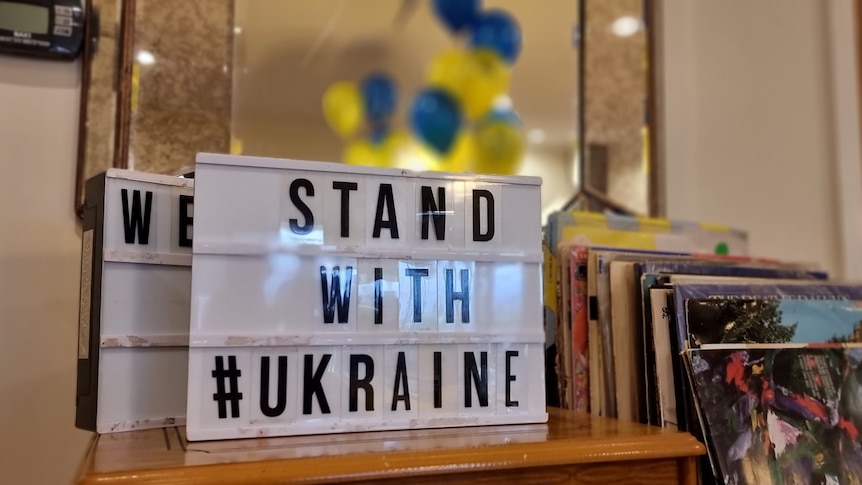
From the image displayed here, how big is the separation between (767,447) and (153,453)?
1.90ft

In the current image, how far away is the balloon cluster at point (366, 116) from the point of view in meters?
1.03

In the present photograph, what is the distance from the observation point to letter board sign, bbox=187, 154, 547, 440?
625mm

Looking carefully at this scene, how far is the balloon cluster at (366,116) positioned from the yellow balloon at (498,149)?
13cm

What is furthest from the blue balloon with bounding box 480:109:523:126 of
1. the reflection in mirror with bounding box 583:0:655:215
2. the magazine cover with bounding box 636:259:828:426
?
the magazine cover with bounding box 636:259:828:426

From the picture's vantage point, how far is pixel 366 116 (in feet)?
3.43

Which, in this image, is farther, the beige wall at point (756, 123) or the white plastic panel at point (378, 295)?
the beige wall at point (756, 123)

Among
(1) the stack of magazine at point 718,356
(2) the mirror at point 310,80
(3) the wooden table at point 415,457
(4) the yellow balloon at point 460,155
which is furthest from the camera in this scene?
(4) the yellow balloon at point 460,155

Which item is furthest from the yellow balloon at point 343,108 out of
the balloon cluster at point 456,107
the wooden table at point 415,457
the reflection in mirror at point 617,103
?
the wooden table at point 415,457

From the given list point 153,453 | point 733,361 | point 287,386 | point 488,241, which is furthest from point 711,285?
point 153,453

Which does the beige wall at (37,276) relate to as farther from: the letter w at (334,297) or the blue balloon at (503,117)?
the blue balloon at (503,117)

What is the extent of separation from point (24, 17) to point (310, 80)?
0.37 m

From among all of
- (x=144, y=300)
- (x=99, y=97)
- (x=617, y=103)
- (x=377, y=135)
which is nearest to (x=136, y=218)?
(x=144, y=300)

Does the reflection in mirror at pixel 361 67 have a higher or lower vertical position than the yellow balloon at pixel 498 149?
higher

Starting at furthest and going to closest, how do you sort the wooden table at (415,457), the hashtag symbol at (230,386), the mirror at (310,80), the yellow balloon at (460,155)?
the yellow balloon at (460,155) → the mirror at (310,80) → the hashtag symbol at (230,386) → the wooden table at (415,457)
